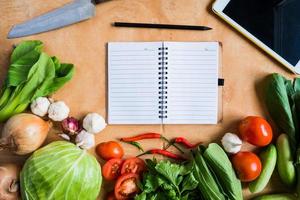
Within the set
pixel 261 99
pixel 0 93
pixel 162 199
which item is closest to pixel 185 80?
pixel 261 99

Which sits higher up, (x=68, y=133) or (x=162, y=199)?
(x=68, y=133)

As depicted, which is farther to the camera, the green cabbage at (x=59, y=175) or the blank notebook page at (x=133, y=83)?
the blank notebook page at (x=133, y=83)

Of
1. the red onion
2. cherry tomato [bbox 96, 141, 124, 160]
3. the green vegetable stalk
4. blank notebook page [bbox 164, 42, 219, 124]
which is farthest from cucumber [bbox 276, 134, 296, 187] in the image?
the red onion

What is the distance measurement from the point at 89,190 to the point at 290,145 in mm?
549

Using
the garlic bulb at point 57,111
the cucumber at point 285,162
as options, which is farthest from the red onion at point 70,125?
the cucumber at point 285,162

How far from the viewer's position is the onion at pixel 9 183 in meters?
0.98

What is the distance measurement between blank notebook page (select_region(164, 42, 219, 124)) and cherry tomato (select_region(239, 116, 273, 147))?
11 centimetres

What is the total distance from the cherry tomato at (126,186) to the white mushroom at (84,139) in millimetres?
127

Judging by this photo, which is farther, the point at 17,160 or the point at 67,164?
the point at 17,160

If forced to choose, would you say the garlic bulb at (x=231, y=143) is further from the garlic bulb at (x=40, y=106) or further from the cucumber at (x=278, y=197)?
the garlic bulb at (x=40, y=106)

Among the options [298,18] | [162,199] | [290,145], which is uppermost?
[298,18]

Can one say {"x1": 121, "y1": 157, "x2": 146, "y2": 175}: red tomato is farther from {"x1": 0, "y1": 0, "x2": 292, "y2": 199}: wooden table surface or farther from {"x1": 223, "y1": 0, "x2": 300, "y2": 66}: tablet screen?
{"x1": 223, "y1": 0, "x2": 300, "y2": 66}: tablet screen

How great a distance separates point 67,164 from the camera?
37.4 inches

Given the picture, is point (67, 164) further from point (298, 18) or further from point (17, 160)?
point (298, 18)
